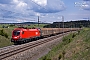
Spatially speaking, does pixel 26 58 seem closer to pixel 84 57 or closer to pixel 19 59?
pixel 19 59

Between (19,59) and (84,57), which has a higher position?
(84,57)

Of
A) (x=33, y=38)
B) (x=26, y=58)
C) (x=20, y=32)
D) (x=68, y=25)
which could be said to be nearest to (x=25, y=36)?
(x=20, y=32)

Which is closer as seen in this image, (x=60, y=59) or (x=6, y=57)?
(x=60, y=59)

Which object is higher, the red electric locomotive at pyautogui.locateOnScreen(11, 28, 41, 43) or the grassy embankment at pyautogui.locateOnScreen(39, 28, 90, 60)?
the grassy embankment at pyautogui.locateOnScreen(39, 28, 90, 60)

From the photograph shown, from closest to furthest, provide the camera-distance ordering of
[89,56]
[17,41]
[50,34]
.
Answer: [89,56] < [17,41] < [50,34]

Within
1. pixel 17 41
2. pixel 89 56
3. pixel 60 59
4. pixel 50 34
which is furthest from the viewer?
pixel 50 34

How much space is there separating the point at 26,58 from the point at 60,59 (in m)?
11.7

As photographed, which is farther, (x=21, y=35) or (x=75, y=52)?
(x=21, y=35)

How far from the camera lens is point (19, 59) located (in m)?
29.0

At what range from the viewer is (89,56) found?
16.3 m

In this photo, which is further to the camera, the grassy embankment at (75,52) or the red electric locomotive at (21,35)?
the red electric locomotive at (21,35)

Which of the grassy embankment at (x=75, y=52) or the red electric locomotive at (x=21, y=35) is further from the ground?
the grassy embankment at (x=75, y=52)

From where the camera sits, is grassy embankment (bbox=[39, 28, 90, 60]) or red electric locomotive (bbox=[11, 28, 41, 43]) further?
red electric locomotive (bbox=[11, 28, 41, 43])

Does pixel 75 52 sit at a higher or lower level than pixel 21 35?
higher
